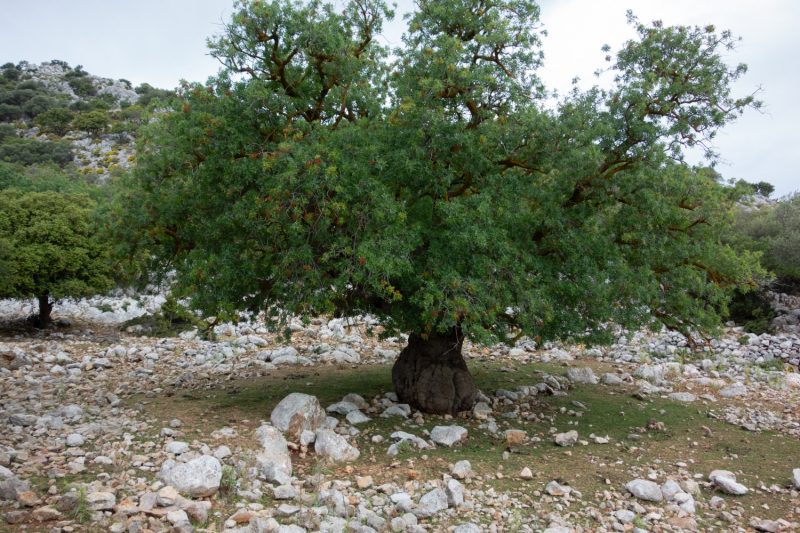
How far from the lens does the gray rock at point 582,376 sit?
47.4ft

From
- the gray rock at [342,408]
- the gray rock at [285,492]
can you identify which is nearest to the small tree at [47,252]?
the gray rock at [342,408]

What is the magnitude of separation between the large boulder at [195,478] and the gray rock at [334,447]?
75.6 inches

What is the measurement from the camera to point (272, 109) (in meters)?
9.41

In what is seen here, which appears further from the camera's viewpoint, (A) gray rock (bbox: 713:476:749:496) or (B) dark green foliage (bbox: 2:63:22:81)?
(B) dark green foliage (bbox: 2:63:22:81)

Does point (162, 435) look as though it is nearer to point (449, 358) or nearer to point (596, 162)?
point (449, 358)

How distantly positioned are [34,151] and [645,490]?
63.3 metres

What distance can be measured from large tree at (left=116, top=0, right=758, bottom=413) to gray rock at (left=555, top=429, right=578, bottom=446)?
1.77 meters

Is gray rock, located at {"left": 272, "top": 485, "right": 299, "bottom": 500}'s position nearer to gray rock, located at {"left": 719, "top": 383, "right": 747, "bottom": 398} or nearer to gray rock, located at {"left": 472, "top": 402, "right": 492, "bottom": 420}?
gray rock, located at {"left": 472, "top": 402, "right": 492, "bottom": 420}

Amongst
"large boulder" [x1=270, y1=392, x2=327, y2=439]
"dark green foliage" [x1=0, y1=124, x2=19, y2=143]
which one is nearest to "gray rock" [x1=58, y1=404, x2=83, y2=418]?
"large boulder" [x1=270, y1=392, x2=327, y2=439]

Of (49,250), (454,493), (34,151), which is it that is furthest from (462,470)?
(34,151)

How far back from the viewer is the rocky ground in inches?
259

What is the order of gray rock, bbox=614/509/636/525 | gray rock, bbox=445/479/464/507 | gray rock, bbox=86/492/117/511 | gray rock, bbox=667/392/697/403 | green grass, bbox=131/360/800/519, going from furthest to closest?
gray rock, bbox=667/392/697/403, green grass, bbox=131/360/800/519, gray rock, bbox=445/479/464/507, gray rock, bbox=614/509/636/525, gray rock, bbox=86/492/117/511

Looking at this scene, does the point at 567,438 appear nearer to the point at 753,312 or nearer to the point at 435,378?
→ the point at 435,378

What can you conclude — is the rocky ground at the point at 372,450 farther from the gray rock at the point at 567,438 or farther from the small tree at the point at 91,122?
the small tree at the point at 91,122
